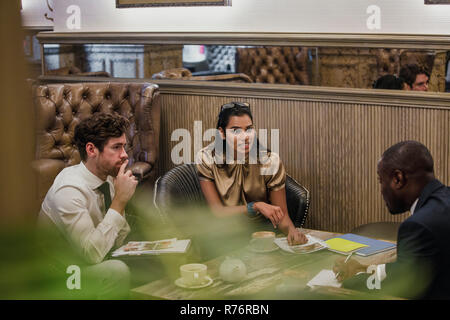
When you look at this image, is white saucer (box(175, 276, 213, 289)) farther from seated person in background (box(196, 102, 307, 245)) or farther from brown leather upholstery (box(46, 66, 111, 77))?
brown leather upholstery (box(46, 66, 111, 77))

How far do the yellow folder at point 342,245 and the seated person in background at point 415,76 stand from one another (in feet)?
3.80

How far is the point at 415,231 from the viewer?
1676 millimetres

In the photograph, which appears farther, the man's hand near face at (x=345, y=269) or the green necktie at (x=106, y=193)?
the green necktie at (x=106, y=193)

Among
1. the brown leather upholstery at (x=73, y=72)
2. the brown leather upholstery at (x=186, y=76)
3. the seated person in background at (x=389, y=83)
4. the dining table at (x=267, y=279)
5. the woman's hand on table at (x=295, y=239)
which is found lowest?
the dining table at (x=267, y=279)

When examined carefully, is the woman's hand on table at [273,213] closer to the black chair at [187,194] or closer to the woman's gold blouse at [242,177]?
the woman's gold blouse at [242,177]

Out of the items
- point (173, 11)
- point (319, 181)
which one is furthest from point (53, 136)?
point (319, 181)

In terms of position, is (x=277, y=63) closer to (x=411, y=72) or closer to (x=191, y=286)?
(x=411, y=72)

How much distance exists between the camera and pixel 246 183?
2975mm

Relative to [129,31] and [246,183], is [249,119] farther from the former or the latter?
[129,31]

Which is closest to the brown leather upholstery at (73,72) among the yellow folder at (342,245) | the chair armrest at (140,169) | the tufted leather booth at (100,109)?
the tufted leather booth at (100,109)

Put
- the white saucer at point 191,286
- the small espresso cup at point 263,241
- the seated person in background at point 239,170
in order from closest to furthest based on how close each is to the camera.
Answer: the white saucer at point 191,286, the small espresso cup at point 263,241, the seated person in background at point 239,170

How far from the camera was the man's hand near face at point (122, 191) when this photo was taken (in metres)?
2.32
